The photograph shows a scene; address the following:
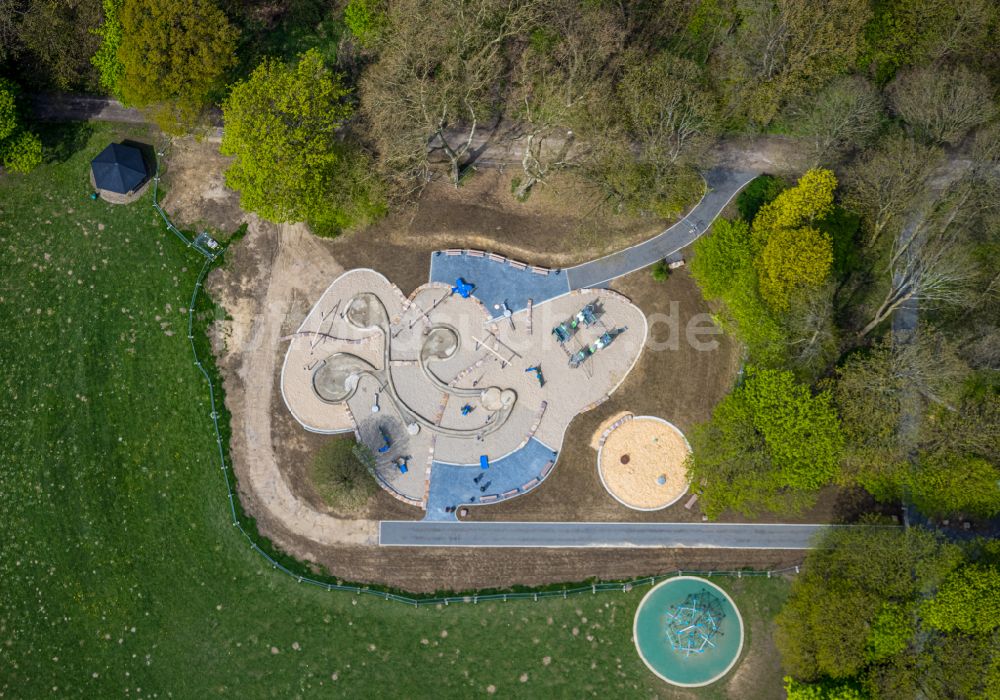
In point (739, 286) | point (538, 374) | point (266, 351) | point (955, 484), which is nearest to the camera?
point (955, 484)

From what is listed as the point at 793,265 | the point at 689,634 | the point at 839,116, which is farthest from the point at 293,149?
the point at 689,634

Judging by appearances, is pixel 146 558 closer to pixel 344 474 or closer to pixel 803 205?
pixel 344 474

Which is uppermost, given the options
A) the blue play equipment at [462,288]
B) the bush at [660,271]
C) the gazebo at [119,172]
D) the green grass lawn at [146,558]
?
the gazebo at [119,172]

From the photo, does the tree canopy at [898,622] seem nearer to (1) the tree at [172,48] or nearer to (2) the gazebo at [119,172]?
(1) the tree at [172,48]

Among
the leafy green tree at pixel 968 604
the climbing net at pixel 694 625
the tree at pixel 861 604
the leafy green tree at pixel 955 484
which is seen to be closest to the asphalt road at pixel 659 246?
the leafy green tree at pixel 955 484

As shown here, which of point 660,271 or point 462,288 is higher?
point 660,271

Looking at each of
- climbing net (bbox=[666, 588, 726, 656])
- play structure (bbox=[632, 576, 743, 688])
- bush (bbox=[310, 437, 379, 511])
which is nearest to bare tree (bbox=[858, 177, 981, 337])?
play structure (bbox=[632, 576, 743, 688])

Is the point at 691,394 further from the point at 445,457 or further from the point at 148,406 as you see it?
the point at 148,406
